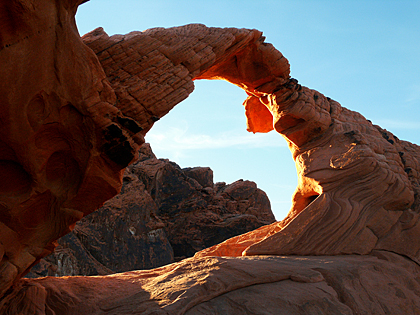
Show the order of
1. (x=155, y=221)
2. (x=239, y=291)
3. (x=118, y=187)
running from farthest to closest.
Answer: (x=155, y=221)
(x=118, y=187)
(x=239, y=291)

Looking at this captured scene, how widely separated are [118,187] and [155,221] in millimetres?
10075

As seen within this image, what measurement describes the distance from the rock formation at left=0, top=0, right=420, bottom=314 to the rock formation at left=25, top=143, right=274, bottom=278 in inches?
209

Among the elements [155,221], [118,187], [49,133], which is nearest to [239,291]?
[118,187]

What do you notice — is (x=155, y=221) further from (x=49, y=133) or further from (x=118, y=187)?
(x=49, y=133)

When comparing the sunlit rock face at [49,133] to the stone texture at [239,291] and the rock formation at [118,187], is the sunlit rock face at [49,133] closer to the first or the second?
the rock formation at [118,187]

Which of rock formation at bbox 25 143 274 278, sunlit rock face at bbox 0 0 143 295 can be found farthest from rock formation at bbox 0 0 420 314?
rock formation at bbox 25 143 274 278

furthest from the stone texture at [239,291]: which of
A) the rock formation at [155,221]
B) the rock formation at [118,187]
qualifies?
the rock formation at [155,221]

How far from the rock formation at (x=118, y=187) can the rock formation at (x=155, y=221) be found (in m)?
5.30

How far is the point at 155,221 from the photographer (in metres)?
16.4

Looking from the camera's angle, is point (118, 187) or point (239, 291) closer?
point (239, 291)

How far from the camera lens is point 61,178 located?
633 centimetres

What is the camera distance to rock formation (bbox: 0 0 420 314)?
5218mm

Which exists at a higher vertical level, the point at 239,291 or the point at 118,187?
the point at 118,187

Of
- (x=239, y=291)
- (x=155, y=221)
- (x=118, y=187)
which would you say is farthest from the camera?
(x=155, y=221)
